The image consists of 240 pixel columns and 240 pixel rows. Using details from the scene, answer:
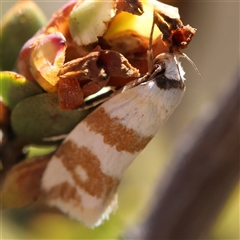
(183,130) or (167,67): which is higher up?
(167,67)

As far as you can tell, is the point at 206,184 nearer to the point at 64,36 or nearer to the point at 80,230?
the point at 80,230

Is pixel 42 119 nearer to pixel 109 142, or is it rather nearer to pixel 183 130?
pixel 109 142

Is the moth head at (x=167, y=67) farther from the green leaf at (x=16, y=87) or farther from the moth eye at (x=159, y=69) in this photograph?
the green leaf at (x=16, y=87)

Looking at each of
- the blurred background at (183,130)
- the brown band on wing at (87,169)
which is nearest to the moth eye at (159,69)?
the brown band on wing at (87,169)

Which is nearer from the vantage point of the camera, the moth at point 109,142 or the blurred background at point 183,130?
the moth at point 109,142

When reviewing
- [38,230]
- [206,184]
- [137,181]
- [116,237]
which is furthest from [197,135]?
[137,181]

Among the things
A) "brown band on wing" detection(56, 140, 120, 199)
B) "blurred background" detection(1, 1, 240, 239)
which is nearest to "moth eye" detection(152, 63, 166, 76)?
"brown band on wing" detection(56, 140, 120, 199)

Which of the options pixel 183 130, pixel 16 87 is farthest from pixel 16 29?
pixel 183 130
